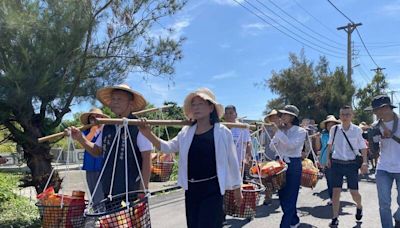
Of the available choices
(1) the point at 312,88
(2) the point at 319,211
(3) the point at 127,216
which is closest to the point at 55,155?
(2) the point at 319,211

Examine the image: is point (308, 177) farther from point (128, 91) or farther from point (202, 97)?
point (128, 91)

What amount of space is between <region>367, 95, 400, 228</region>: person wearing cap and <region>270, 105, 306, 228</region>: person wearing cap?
39.3 inches

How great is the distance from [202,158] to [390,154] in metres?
2.88

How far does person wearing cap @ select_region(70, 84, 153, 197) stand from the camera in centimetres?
387

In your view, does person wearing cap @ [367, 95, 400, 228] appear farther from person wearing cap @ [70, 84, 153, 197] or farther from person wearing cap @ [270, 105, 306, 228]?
person wearing cap @ [70, 84, 153, 197]

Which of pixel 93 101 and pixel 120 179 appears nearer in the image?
pixel 120 179

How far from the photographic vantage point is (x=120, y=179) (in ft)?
12.7

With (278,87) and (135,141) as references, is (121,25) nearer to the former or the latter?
(135,141)

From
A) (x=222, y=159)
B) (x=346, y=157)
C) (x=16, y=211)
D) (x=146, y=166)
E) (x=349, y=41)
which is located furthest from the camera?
(x=349, y=41)

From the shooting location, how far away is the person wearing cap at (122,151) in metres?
3.87

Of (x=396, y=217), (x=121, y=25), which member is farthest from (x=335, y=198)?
(x=121, y=25)

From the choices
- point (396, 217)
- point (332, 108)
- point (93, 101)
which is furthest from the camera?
point (332, 108)

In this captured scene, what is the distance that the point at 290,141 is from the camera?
19.5ft

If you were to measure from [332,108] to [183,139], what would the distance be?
28.0m
